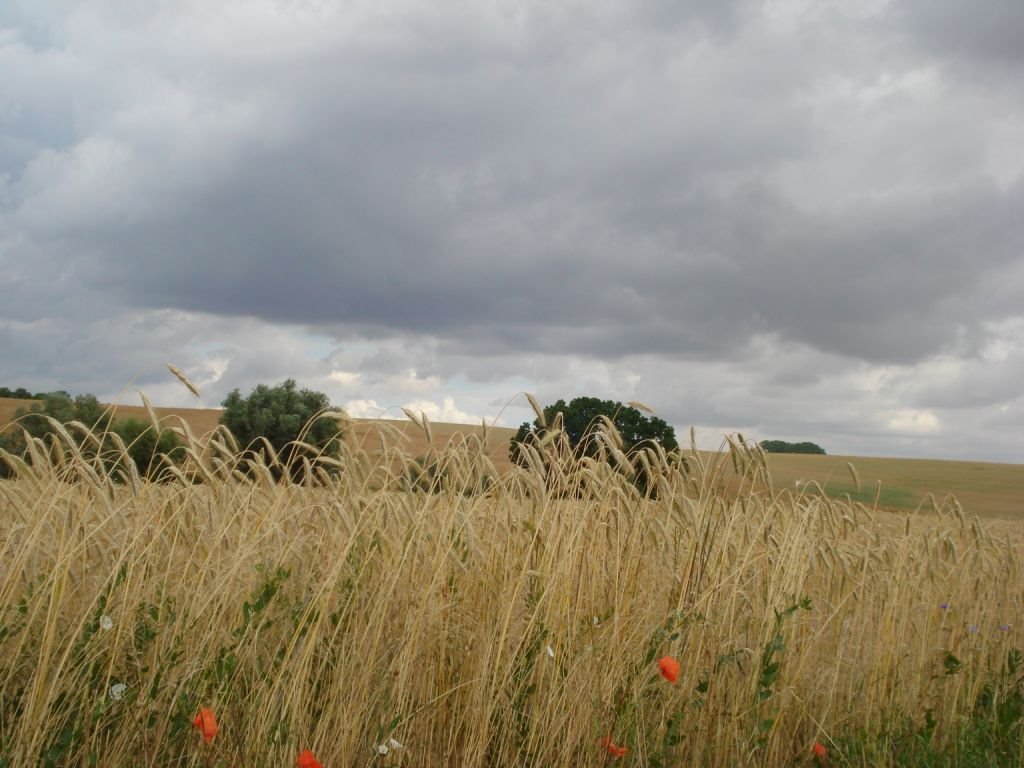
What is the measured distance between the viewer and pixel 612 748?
335 centimetres

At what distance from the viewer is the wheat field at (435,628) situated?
3215mm

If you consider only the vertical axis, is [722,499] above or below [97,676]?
above

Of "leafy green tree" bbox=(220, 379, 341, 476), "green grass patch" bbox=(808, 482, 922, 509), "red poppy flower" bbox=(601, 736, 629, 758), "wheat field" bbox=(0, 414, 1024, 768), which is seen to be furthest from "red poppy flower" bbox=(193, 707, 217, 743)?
"leafy green tree" bbox=(220, 379, 341, 476)

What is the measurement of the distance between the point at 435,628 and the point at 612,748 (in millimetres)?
885

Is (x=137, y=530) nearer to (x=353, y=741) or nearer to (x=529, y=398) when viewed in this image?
(x=353, y=741)

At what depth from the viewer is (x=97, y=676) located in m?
3.28

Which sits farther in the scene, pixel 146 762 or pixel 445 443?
pixel 445 443

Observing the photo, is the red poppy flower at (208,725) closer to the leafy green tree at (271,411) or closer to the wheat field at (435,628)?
the wheat field at (435,628)

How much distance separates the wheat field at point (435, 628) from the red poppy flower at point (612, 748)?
2 cm

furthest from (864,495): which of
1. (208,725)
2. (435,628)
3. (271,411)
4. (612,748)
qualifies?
(271,411)

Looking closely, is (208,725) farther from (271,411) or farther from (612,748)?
(271,411)

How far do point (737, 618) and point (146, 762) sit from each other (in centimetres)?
284

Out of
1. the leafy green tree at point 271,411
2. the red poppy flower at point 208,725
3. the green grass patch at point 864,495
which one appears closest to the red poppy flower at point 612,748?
the red poppy flower at point 208,725

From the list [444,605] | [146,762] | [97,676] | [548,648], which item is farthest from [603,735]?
[97,676]
